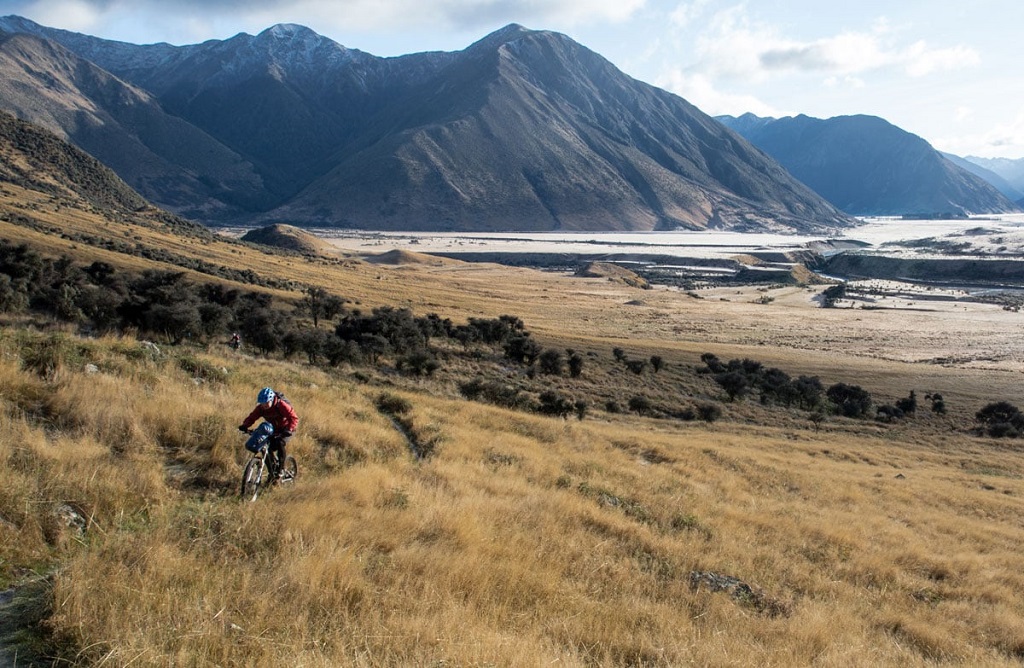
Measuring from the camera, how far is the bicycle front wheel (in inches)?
272

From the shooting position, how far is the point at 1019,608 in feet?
29.0

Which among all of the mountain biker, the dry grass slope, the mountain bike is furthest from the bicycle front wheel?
the mountain biker

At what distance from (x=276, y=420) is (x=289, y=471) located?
74 cm

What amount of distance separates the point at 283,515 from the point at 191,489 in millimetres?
1644

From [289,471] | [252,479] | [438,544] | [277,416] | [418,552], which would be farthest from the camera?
[289,471]

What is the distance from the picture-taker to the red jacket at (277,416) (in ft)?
25.0

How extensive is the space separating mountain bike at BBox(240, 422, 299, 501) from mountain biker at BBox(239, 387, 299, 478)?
8 centimetres

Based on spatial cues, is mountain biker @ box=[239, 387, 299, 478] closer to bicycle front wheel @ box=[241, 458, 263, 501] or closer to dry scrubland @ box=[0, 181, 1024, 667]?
bicycle front wheel @ box=[241, 458, 263, 501]

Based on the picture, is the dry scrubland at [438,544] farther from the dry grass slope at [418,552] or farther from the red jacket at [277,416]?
the red jacket at [277,416]

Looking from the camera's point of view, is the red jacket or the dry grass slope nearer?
the dry grass slope

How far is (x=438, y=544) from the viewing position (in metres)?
6.32

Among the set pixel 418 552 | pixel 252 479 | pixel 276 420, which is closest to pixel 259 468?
pixel 252 479

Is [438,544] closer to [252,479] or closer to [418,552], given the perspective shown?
[418,552]

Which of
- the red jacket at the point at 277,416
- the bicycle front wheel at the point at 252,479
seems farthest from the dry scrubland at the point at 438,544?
the red jacket at the point at 277,416
